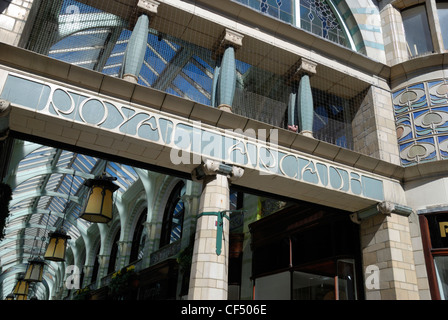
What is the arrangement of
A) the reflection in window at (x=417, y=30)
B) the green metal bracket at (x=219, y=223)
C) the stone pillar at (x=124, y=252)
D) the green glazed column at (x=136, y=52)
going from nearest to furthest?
the green metal bracket at (x=219, y=223)
the green glazed column at (x=136, y=52)
the reflection in window at (x=417, y=30)
the stone pillar at (x=124, y=252)

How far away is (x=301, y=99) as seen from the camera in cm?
898

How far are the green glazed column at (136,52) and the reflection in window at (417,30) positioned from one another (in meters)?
7.64

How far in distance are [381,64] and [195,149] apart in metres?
6.23

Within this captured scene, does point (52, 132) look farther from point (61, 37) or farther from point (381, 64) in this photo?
point (381, 64)

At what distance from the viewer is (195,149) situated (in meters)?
7.13

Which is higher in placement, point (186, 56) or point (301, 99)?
point (186, 56)

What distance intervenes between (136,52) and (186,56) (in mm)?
2722

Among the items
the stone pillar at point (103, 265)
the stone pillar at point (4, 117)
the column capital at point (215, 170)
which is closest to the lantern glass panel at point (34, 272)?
the stone pillar at point (4, 117)

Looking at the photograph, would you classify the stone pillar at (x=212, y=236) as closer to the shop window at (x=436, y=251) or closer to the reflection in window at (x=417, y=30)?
the shop window at (x=436, y=251)

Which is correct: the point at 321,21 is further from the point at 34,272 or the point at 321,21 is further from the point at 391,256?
the point at 34,272

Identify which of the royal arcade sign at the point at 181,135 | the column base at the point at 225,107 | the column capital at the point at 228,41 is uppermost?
the column capital at the point at 228,41

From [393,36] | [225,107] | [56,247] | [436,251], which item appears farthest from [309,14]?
[56,247]

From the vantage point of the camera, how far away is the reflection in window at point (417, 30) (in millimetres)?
10766

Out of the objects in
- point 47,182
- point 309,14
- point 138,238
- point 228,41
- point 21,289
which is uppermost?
point 309,14
